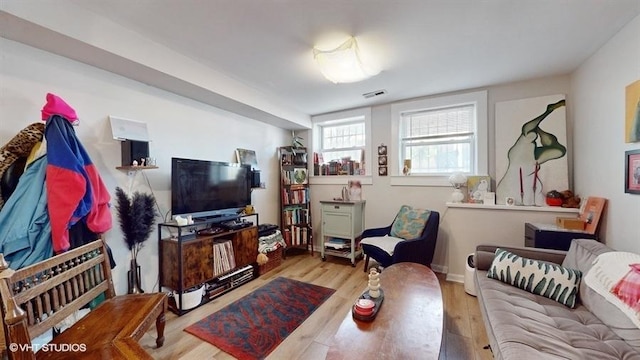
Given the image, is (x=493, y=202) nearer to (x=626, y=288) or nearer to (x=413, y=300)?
(x=626, y=288)

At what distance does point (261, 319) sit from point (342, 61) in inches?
90.3

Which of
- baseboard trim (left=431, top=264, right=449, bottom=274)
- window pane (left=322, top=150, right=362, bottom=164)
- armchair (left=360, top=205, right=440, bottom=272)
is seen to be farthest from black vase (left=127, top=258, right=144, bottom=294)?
baseboard trim (left=431, top=264, right=449, bottom=274)

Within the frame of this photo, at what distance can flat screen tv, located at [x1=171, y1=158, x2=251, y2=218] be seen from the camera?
2.33 meters

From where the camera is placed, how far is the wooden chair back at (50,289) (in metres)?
0.88

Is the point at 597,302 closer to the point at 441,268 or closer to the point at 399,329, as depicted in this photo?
the point at 399,329

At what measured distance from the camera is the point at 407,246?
2518 mm

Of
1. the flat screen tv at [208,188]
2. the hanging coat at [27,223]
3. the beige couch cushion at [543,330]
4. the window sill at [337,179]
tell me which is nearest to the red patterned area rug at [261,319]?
the flat screen tv at [208,188]

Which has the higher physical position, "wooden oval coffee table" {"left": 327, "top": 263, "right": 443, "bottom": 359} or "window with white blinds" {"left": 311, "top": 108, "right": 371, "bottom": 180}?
"window with white blinds" {"left": 311, "top": 108, "right": 371, "bottom": 180}

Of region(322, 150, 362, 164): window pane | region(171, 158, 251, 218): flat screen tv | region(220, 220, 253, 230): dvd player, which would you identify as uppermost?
region(322, 150, 362, 164): window pane

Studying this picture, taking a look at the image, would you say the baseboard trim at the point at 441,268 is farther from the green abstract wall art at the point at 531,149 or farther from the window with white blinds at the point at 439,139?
the window with white blinds at the point at 439,139

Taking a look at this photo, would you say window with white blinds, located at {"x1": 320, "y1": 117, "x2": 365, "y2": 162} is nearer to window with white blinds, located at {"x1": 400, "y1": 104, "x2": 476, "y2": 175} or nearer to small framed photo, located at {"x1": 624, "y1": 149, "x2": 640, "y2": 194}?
window with white blinds, located at {"x1": 400, "y1": 104, "x2": 476, "y2": 175}

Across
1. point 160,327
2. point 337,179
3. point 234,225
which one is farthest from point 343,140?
point 160,327

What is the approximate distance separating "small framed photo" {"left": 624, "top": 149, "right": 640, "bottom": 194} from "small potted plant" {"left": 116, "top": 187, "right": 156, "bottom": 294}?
3.74 meters

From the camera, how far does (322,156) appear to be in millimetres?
4168
